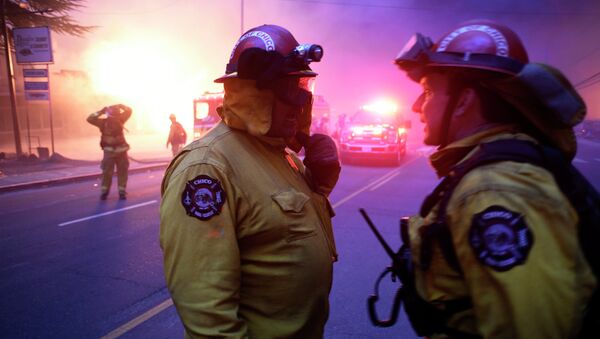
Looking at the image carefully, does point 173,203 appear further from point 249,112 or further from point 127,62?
point 127,62

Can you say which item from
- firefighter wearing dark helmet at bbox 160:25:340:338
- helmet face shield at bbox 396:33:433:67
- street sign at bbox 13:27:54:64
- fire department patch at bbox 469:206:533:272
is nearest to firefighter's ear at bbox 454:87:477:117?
helmet face shield at bbox 396:33:433:67

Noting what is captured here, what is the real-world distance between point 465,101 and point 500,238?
0.53m

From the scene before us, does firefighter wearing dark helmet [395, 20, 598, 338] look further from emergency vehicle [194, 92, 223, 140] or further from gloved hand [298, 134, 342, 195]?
emergency vehicle [194, 92, 223, 140]

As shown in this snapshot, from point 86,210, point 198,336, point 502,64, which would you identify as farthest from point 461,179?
point 86,210

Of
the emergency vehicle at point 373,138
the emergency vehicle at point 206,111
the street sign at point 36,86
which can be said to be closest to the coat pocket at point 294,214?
the emergency vehicle at point 373,138

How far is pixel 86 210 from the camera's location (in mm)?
7758

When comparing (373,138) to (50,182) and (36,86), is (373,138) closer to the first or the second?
(50,182)

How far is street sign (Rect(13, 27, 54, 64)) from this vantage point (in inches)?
563

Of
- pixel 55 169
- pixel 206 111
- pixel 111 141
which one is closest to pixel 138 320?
pixel 111 141

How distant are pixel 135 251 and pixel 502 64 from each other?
5064mm

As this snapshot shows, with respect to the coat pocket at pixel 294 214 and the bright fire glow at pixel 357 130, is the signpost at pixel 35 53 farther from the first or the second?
the coat pocket at pixel 294 214

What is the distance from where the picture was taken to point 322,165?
201 centimetres

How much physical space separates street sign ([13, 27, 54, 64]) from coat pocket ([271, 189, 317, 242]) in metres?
15.9

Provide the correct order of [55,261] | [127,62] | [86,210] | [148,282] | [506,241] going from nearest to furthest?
1. [506,241]
2. [148,282]
3. [55,261]
4. [86,210]
5. [127,62]
